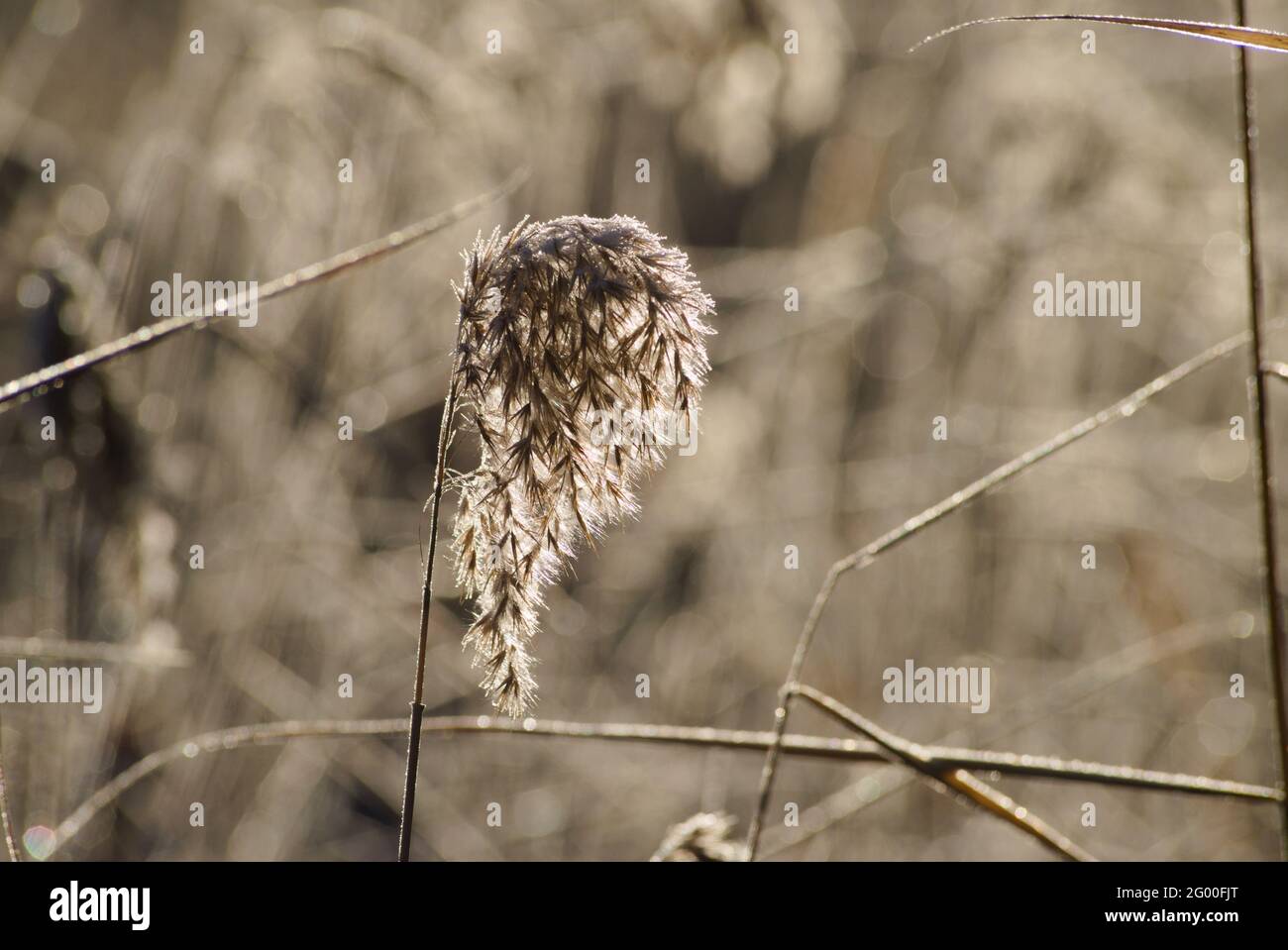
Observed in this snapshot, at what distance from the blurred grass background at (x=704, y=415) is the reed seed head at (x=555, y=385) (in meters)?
0.96

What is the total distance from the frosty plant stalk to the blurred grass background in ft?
3.14

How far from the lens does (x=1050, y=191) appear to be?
245 centimetres

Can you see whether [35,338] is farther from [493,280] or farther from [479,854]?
[479,854]

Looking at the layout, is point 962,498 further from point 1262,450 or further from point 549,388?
point 549,388

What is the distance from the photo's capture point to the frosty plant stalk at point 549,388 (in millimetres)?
971

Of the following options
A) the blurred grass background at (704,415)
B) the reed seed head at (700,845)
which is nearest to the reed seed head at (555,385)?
the reed seed head at (700,845)

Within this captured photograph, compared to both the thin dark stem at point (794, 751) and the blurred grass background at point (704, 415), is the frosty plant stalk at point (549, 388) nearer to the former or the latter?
the thin dark stem at point (794, 751)

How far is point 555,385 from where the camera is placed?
3.22 ft

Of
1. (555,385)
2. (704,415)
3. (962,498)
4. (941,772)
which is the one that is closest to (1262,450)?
(962,498)

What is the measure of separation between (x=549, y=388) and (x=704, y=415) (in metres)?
1.72

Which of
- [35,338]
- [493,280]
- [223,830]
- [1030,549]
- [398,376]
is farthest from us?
[1030,549]

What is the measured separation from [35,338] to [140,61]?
2029 millimetres
